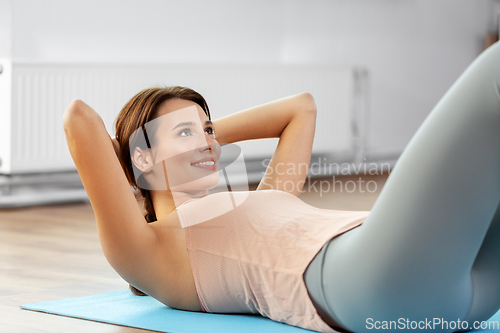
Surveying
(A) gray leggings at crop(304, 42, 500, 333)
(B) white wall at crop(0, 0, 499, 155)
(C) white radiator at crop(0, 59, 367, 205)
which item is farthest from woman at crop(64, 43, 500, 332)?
(B) white wall at crop(0, 0, 499, 155)

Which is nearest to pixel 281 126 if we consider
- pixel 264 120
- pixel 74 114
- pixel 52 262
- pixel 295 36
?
pixel 264 120

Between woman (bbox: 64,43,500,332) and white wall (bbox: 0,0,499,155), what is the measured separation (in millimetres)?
2334

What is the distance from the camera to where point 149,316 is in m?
1.23

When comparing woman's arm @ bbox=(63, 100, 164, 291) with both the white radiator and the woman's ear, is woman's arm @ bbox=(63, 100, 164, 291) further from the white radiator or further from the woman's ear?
the white radiator

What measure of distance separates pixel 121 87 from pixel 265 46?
1.27m

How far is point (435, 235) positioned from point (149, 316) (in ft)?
2.01

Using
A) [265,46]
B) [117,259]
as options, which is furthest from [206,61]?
[117,259]

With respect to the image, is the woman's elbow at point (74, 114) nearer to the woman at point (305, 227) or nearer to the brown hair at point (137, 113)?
the woman at point (305, 227)

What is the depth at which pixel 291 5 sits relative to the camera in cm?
445

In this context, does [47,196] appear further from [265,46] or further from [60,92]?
[265,46]

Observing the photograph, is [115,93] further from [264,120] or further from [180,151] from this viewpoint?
[180,151]

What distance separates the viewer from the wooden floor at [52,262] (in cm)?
126

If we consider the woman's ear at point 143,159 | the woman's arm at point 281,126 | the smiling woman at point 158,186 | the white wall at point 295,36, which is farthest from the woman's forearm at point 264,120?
the white wall at point 295,36

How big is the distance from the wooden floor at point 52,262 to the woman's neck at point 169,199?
0.23m
